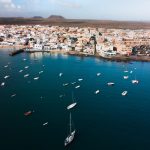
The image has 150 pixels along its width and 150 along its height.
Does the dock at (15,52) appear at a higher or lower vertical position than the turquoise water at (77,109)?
lower

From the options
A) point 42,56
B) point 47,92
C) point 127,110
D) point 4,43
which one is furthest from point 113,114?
point 4,43

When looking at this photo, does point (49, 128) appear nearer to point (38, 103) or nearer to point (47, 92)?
point (38, 103)

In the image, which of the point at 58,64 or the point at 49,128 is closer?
the point at 49,128

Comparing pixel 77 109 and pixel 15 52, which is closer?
pixel 77 109

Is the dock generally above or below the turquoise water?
below

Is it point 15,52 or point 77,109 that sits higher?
point 77,109

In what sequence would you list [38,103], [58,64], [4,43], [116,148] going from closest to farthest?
[116,148], [38,103], [58,64], [4,43]

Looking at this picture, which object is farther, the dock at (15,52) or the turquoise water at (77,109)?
the dock at (15,52)

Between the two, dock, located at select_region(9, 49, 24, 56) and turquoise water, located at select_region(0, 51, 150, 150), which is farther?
dock, located at select_region(9, 49, 24, 56)
